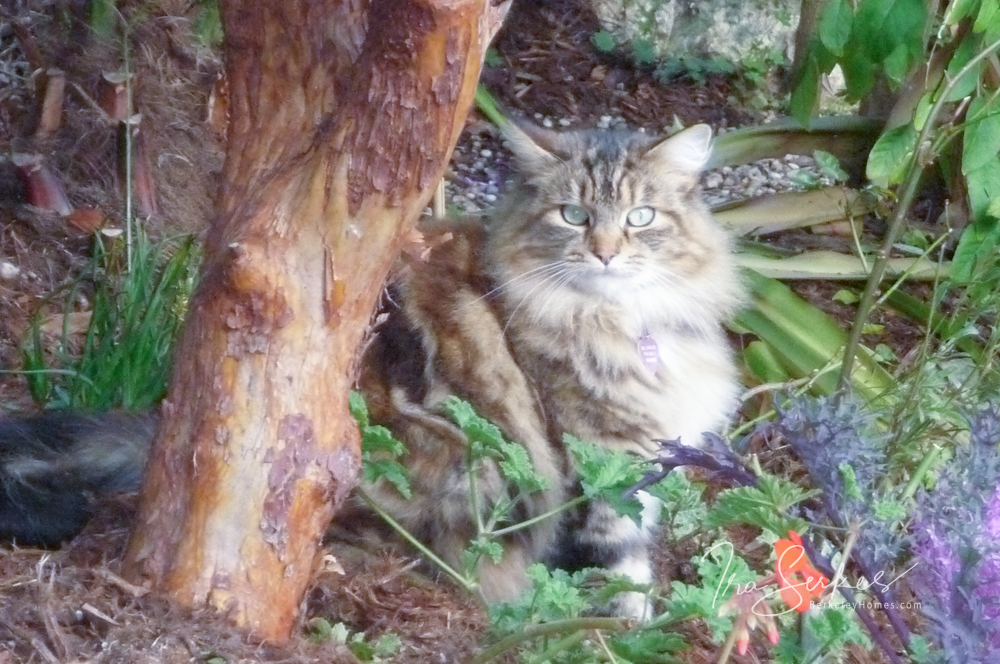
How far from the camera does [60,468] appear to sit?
1906 mm

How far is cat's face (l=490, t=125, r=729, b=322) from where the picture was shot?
234 centimetres

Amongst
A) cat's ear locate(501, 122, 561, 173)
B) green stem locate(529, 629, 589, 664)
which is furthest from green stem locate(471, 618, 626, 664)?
cat's ear locate(501, 122, 561, 173)

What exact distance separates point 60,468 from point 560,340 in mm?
1058

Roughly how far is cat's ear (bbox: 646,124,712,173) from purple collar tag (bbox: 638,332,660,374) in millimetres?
405

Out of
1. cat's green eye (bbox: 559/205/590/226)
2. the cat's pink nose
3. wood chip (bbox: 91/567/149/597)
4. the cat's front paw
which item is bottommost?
the cat's front paw

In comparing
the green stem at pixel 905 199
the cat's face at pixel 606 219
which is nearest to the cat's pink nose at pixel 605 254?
the cat's face at pixel 606 219

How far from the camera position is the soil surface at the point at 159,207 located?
1.53 metres

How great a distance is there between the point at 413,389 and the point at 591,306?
47 cm

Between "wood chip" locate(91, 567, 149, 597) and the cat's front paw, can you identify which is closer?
"wood chip" locate(91, 567, 149, 597)

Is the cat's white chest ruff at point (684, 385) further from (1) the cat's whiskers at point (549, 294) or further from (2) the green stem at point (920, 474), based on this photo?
(2) the green stem at point (920, 474)

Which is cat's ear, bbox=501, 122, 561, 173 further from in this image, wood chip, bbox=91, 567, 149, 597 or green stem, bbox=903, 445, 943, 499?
wood chip, bbox=91, 567, 149, 597

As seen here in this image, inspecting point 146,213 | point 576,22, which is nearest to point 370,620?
point 146,213

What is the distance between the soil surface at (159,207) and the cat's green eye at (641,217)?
77 cm

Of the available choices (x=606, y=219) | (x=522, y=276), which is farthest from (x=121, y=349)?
(x=606, y=219)
